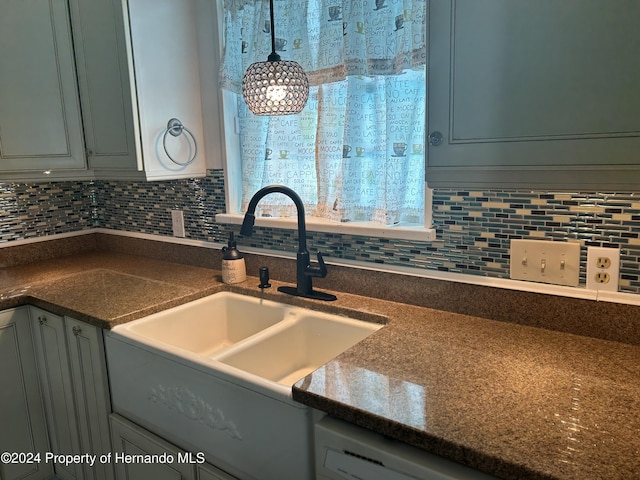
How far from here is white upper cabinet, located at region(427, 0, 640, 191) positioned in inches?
35.8

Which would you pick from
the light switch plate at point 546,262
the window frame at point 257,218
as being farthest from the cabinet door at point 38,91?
the light switch plate at point 546,262

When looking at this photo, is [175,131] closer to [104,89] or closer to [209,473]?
[104,89]

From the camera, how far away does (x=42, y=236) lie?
2447mm

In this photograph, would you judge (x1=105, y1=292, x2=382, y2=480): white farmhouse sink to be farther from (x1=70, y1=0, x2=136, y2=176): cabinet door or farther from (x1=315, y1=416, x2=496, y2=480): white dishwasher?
(x1=70, y1=0, x2=136, y2=176): cabinet door

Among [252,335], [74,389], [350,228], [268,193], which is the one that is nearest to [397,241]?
[350,228]

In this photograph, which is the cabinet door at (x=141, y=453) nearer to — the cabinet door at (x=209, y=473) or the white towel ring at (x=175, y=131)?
the cabinet door at (x=209, y=473)

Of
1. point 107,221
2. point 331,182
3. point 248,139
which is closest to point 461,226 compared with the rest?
point 331,182

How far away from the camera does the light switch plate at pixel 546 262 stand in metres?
1.29

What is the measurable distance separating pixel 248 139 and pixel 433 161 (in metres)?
1.03

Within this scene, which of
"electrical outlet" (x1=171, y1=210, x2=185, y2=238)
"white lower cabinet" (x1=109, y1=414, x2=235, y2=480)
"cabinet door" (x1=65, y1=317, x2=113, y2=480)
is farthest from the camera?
"electrical outlet" (x1=171, y1=210, x2=185, y2=238)

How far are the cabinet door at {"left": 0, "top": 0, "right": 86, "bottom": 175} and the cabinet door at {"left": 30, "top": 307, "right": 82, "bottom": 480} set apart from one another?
65 centimetres

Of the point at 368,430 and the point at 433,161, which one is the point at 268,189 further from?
the point at 368,430

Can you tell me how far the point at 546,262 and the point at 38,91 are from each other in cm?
203

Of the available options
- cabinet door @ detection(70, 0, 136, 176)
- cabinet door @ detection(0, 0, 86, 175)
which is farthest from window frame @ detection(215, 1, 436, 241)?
cabinet door @ detection(0, 0, 86, 175)
